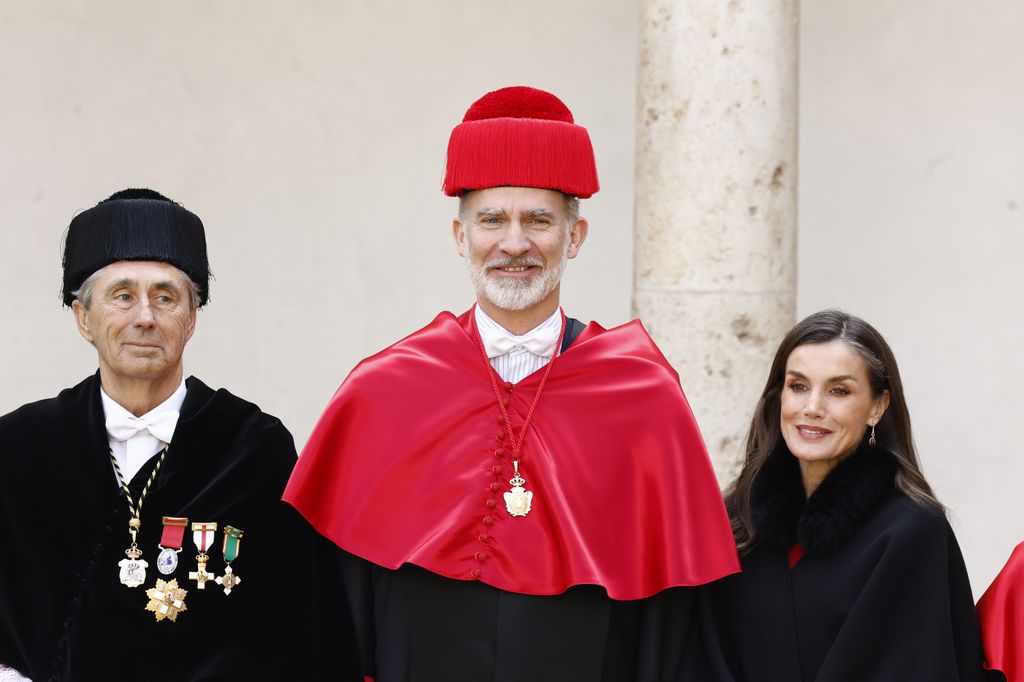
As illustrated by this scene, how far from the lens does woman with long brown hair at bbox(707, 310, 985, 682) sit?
347 centimetres

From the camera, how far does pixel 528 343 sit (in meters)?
3.70

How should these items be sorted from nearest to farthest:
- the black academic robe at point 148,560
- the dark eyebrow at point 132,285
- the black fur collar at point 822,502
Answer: the black academic robe at point 148,560, the dark eyebrow at point 132,285, the black fur collar at point 822,502

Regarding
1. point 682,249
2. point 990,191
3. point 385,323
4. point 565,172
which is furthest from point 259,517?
point 990,191

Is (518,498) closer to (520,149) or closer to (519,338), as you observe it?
(519,338)

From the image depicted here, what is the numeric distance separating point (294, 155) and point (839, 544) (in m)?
4.15

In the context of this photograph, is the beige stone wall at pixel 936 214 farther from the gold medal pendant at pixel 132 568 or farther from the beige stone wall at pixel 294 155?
the gold medal pendant at pixel 132 568

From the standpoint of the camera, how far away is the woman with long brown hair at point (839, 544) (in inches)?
136

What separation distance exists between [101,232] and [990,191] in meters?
4.44

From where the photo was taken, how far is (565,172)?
12.0ft

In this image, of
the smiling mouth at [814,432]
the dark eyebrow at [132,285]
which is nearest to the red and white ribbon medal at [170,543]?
the dark eyebrow at [132,285]

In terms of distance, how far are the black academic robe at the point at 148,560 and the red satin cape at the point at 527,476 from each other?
172 millimetres

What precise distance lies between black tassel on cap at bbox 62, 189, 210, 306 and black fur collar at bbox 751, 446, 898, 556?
155cm

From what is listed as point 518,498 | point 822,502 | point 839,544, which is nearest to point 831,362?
point 822,502

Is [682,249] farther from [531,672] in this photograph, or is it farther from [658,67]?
[531,672]
